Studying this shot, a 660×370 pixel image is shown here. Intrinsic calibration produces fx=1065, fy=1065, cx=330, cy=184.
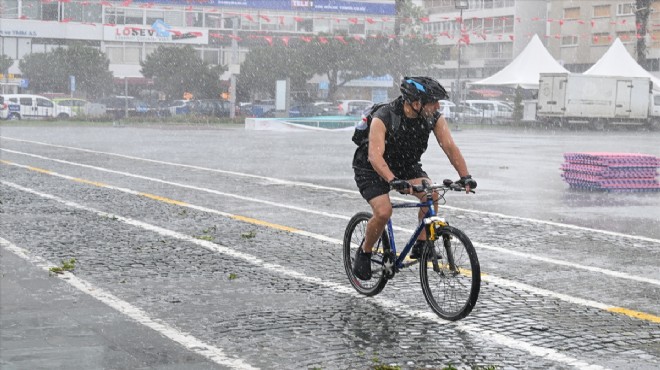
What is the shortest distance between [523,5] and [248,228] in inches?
3367

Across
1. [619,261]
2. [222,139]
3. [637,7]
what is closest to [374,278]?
[619,261]

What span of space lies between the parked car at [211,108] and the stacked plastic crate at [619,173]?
44883 mm

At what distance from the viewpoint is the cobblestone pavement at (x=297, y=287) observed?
6.27m

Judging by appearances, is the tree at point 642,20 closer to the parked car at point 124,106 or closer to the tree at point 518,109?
the tree at point 518,109

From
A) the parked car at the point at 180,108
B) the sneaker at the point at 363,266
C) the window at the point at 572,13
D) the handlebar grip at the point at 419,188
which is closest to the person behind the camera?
the handlebar grip at the point at 419,188

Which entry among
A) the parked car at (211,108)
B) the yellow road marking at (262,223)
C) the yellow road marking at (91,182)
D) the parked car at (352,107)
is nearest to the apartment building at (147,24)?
the parked car at (352,107)

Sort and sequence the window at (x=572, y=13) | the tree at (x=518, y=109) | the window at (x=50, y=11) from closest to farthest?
the tree at (x=518, y=109)
the window at (x=572, y=13)
the window at (x=50, y=11)

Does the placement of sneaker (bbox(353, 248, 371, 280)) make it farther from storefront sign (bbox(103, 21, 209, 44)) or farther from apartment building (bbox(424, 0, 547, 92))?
storefront sign (bbox(103, 21, 209, 44))

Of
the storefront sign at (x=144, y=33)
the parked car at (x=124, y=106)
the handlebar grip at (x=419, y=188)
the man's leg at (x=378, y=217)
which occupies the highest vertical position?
the storefront sign at (x=144, y=33)

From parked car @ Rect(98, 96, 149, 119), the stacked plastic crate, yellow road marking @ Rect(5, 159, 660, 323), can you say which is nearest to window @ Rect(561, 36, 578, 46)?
parked car @ Rect(98, 96, 149, 119)

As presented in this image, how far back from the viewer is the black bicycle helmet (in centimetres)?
716

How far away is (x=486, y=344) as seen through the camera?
6531 millimetres

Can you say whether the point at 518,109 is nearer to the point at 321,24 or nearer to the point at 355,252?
the point at 321,24

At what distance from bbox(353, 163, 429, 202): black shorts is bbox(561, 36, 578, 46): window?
8605 centimetres
